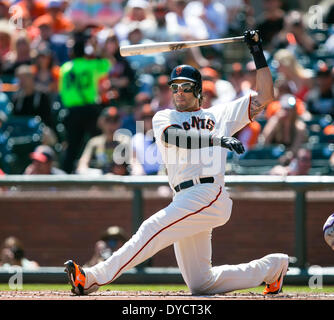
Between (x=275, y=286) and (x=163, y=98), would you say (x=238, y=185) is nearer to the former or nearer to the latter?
(x=275, y=286)

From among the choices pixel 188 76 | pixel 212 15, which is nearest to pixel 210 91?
pixel 212 15

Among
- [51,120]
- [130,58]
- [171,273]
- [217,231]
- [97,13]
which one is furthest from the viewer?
[97,13]

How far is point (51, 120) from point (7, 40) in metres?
1.68

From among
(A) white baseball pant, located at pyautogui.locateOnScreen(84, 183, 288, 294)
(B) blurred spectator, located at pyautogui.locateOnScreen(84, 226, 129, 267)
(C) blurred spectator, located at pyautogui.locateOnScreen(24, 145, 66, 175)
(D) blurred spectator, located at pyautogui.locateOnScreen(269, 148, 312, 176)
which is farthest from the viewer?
(C) blurred spectator, located at pyautogui.locateOnScreen(24, 145, 66, 175)

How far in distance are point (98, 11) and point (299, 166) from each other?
4.46 meters

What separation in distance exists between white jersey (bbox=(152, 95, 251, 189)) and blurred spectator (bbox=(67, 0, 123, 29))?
6179 millimetres

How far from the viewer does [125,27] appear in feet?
35.2

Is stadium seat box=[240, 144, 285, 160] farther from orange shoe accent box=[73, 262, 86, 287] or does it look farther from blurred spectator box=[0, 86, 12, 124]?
orange shoe accent box=[73, 262, 86, 287]

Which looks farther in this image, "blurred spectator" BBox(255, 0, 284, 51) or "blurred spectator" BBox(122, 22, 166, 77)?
"blurred spectator" BBox(255, 0, 284, 51)

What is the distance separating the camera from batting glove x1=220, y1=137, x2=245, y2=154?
183 inches

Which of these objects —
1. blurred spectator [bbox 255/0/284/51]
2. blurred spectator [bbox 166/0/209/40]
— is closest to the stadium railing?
blurred spectator [bbox 166/0/209/40]
